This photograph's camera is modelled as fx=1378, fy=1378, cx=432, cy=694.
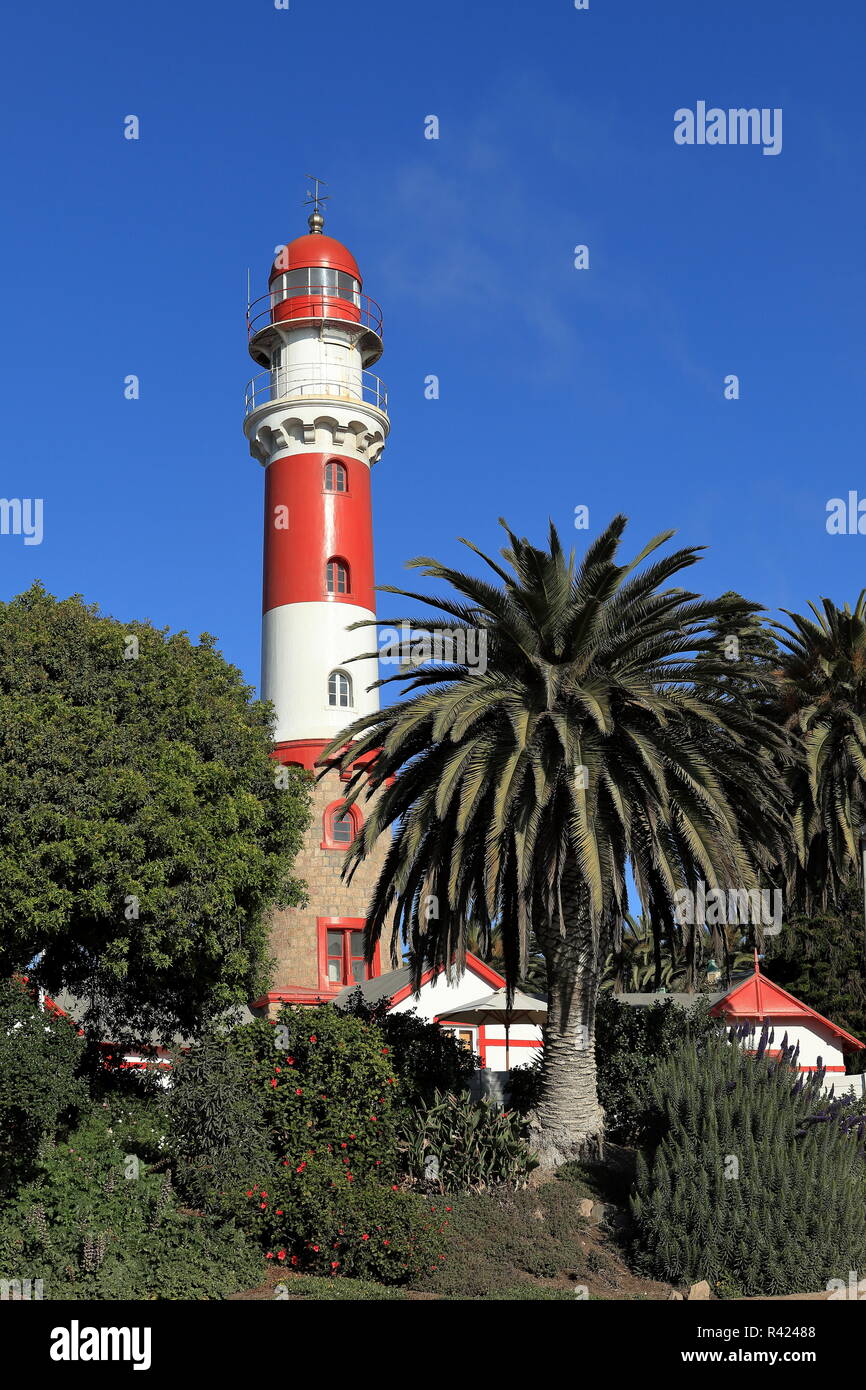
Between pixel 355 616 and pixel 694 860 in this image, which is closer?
pixel 694 860

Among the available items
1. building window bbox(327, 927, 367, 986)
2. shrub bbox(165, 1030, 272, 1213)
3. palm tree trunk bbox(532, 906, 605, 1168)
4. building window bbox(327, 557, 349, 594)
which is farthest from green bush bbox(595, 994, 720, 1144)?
building window bbox(327, 557, 349, 594)

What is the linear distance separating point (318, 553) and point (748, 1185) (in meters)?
28.1

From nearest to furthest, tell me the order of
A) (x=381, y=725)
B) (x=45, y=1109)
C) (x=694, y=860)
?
(x=45, y=1109), (x=694, y=860), (x=381, y=725)

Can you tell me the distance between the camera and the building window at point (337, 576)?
143 ft

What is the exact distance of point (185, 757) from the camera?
2481cm

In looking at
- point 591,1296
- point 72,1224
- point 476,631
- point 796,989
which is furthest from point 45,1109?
point 796,989

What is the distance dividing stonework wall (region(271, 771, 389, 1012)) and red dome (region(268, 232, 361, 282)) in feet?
56.5

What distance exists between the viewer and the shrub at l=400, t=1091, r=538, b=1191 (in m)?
21.5

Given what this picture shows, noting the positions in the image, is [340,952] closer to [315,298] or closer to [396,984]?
[396,984]

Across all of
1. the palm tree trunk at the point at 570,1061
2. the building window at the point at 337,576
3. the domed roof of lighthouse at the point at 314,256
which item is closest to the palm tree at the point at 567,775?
the palm tree trunk at the point at 570,1061

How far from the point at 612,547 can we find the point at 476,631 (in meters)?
2.66

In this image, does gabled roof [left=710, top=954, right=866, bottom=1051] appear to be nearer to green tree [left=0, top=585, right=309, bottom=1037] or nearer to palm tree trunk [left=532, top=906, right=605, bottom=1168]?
green tree [left=0, top=585, right=309, bottom=1037]
